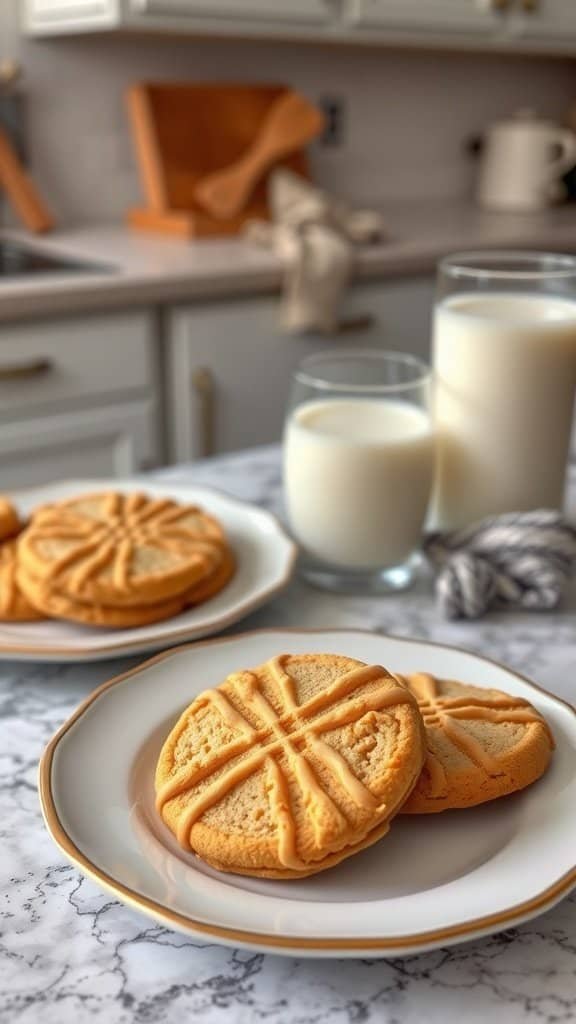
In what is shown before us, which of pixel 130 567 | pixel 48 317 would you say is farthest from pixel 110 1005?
pixel 48 317

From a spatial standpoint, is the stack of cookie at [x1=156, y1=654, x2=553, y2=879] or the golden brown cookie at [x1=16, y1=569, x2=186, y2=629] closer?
the stack of cookie at [x1=156, y1=654, x2=553, y2=879]

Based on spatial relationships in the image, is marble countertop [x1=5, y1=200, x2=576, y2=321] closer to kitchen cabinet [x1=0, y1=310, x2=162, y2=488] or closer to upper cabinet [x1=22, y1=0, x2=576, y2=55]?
kitchen cabinet [x1=0, y1=310, x2=162, y2=488]

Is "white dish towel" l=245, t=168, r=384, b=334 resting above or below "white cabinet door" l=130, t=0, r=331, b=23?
below

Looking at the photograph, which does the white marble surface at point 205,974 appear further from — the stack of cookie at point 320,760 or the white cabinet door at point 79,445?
the white cabinet door at point 79,445

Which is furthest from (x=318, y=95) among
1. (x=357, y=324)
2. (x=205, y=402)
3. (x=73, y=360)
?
(x=73, y=360)

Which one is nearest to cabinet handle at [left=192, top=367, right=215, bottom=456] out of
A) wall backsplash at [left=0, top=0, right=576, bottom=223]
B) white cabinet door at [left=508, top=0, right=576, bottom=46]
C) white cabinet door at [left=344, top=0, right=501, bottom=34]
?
wall backsplash at [left=0, top=0, right=576, bottom=223]

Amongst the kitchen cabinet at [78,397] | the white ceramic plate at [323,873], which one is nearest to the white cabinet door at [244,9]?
the kitchen cabinet at [78,397]

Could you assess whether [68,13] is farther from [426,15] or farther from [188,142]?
[426,15]
